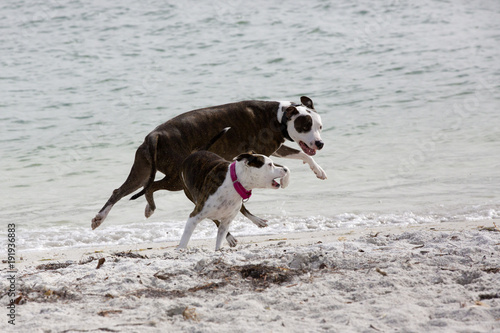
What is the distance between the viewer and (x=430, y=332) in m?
3.45

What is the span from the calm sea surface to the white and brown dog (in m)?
1.52

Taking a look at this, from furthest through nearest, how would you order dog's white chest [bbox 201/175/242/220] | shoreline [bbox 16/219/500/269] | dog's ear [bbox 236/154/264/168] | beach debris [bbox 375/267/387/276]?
shoreline [bbox 16/219/500/269]
dog's white chest [bbox 201/175/242/220]
dog's ear [bbox 236/154/264/168]
beach debris [bbox 375/267/387/276]

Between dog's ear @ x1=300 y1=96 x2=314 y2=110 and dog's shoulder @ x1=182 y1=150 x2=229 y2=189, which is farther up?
dog's ear @ x1=300 y1=96 x2=314 y2=110


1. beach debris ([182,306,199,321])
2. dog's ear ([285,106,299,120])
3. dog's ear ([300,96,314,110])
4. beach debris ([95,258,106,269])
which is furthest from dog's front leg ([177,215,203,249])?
dog's ear ([300,96,314,110])

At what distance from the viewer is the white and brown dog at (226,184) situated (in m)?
5.96

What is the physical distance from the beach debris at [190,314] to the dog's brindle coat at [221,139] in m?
2.88

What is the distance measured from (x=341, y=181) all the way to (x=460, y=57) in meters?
11.7

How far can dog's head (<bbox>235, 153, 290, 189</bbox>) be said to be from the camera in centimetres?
593

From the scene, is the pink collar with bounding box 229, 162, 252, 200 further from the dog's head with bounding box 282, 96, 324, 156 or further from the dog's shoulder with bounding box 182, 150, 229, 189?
the dog's head with bounding box 282, 96, 324, 156

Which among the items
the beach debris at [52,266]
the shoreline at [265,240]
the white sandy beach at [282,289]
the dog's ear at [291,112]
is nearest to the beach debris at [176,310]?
the white sandy beach at [282,289]

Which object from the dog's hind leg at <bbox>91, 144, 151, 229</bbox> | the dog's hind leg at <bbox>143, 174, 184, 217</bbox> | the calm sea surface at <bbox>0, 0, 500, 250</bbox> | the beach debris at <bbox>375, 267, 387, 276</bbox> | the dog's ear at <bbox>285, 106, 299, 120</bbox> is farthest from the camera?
the calm sea surface at <bbox>0, 0, 500, 250</bbox>

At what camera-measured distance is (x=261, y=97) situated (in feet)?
58.5

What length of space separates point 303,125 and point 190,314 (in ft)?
12.4

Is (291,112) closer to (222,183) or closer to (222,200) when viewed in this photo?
(222,183)
